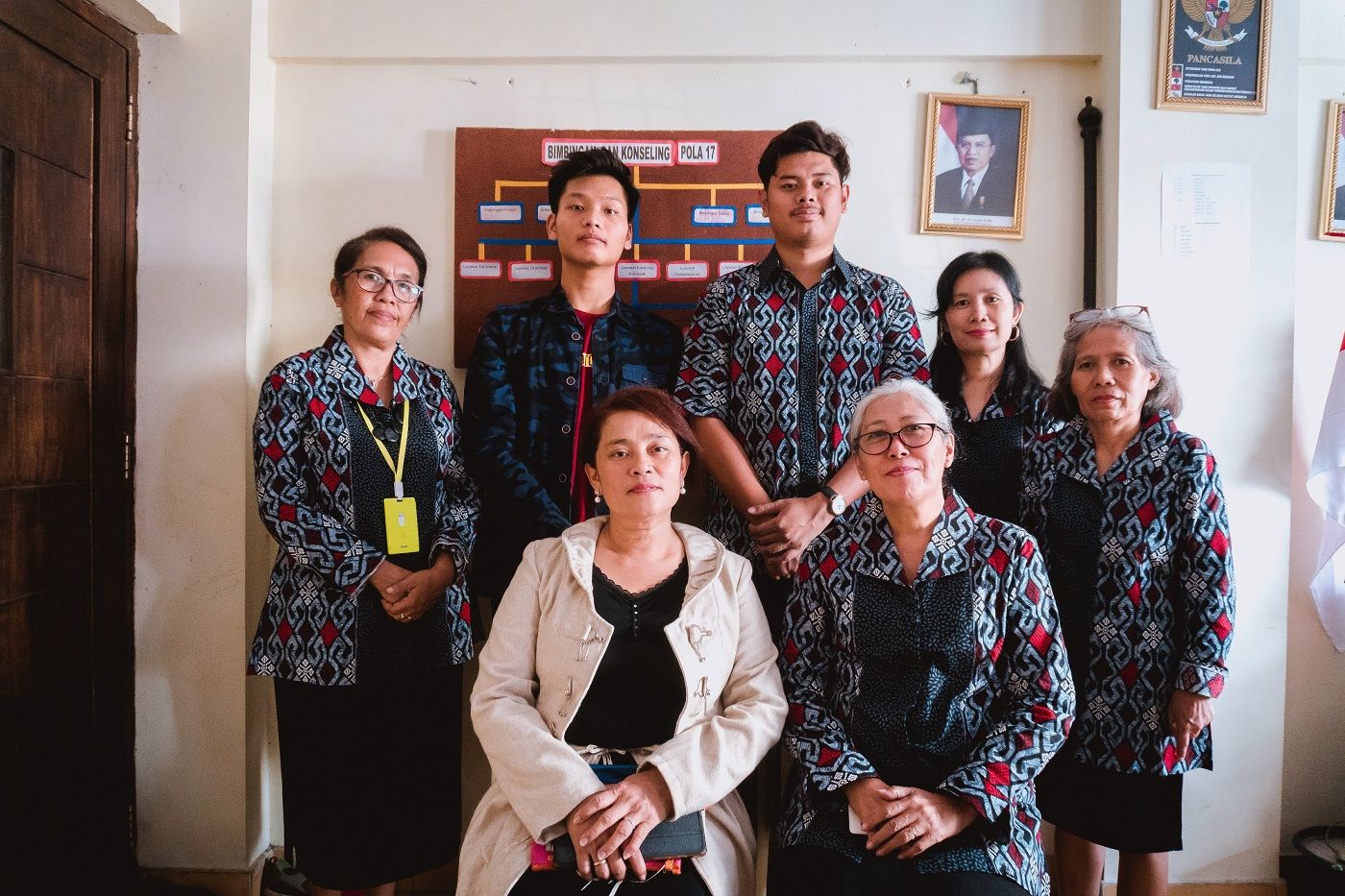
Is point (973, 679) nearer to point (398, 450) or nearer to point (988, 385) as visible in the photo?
point (988, 385)

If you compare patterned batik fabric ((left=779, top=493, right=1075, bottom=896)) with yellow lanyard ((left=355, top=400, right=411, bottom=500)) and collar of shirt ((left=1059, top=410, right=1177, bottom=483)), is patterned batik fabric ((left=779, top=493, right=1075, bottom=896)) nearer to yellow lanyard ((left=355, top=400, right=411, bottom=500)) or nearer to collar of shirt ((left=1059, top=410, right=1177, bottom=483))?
collar of shirt ((left=1059, top=410, right=1177, bottom=483))

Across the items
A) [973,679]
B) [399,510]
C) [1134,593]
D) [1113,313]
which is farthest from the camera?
[399,510]

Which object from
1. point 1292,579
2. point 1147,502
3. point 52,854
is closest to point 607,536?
point 1147,502

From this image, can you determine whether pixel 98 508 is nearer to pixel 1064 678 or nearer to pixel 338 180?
pixel 338 180

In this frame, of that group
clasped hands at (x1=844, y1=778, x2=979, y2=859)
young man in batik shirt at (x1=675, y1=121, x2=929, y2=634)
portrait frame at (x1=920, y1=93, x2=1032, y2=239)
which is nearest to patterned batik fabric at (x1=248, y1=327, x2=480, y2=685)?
young man in batik shirt at (x1=675, y1=121, x2=929, y2=634)

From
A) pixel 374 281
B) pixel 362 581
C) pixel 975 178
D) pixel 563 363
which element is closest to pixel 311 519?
pixel 362 581

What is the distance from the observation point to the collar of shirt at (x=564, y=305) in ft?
7.70

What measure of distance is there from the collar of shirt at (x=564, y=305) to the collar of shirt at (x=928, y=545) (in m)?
0.97

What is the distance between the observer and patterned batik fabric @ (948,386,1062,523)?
213 centimetres

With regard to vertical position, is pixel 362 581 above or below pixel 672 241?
below

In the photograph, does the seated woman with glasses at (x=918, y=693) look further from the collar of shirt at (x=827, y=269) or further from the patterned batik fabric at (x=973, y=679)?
the collar of shirt at (x=827, y=269)

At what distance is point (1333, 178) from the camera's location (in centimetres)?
270

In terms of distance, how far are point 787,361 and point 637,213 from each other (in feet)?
2.76

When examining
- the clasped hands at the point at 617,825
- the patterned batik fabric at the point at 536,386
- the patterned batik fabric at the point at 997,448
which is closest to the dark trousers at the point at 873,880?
the clasped hands at the point at 617,825
